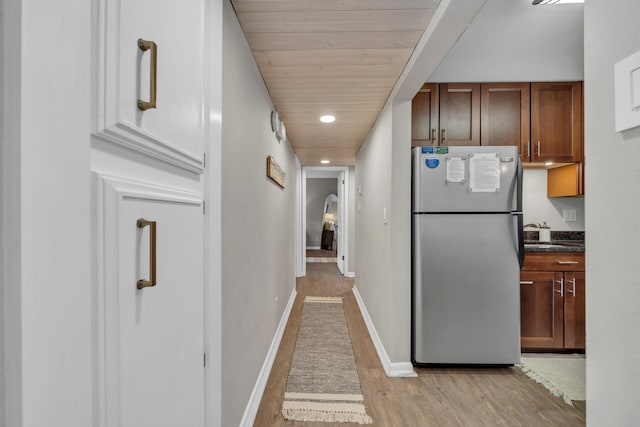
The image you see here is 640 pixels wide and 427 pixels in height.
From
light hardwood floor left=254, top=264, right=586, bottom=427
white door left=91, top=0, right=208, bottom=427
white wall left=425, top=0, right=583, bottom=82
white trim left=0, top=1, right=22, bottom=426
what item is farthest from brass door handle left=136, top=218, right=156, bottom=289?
white wall left=425, top=0, right=583, bottom=82

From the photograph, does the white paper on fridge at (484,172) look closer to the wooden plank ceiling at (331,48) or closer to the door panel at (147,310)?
the wooden plank ceiling at (331,48)

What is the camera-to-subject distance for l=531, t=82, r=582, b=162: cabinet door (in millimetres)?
2627

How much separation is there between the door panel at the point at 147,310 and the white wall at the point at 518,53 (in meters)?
2.51

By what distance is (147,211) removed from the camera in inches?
25.2

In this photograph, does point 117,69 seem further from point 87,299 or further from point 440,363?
point 440,363

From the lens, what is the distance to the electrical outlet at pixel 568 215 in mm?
3031

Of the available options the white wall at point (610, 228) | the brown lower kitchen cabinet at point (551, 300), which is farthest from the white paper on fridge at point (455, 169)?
the white wall at point (610, 228)

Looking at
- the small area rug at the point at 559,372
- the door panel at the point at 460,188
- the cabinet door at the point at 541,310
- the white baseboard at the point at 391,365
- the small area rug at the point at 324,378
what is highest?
the door panel at the point at 460,188

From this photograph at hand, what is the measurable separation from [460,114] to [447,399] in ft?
7.02

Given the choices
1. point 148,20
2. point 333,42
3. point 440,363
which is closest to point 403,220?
point 440,363

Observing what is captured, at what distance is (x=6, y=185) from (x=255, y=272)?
5.23 feet

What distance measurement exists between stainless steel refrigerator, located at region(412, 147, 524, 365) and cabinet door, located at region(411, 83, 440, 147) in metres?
0.30

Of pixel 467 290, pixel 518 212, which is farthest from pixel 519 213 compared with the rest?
pixel 467 290

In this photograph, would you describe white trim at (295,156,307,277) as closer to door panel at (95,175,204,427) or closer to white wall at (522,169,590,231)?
white wall at (522,169,590,231)
